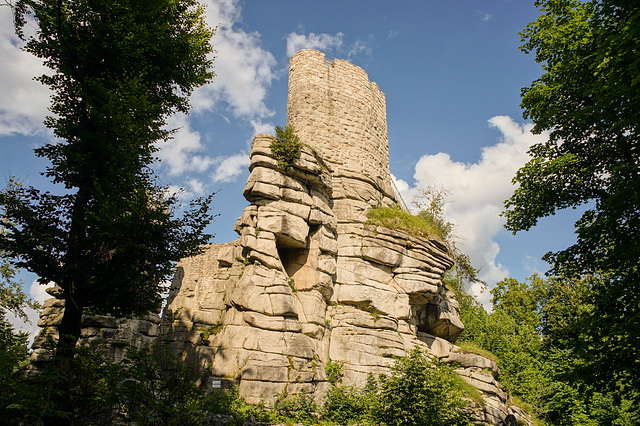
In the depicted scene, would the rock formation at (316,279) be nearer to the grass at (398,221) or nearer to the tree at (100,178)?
the grass at (398,221)

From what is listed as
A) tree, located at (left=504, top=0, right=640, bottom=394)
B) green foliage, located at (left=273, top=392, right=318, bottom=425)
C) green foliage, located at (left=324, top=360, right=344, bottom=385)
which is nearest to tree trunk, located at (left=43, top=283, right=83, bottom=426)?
green foliage, located at (left=273, top=392, right=318, bottom=425)

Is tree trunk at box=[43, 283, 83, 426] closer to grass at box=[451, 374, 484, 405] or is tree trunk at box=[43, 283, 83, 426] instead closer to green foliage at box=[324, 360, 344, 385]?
green foliage at box=[324, 360, 344, 385]

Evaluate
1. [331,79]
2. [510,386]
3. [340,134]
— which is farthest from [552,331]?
[331,79]

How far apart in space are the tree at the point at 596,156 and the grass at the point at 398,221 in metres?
4.08

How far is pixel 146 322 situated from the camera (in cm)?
1244

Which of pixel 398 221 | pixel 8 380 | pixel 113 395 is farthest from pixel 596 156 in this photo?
pixel 8 380

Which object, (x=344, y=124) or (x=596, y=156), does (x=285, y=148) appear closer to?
(x=344, y=124)

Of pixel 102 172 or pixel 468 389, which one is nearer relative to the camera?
pixel 102 172

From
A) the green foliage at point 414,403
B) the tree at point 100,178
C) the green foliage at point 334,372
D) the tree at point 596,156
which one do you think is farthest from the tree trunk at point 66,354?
the tree at point 596,156

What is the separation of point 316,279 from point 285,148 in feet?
15.4

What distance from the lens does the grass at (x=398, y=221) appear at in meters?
16.5

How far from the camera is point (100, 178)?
29.4ft

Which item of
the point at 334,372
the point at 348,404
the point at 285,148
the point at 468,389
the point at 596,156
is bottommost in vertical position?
the point at 348,404

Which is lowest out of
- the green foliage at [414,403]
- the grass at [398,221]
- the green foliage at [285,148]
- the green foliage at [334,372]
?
the green foliage at [414,403]
